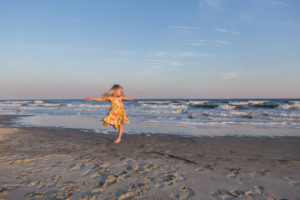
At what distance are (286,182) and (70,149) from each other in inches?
169

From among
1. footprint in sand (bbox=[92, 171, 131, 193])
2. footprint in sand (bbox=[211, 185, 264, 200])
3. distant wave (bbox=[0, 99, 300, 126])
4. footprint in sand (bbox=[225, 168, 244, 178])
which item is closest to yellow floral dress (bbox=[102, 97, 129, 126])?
footprint in sand (bbox=[92, 171, 131, 193])

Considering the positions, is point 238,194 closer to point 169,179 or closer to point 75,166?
point 169,179

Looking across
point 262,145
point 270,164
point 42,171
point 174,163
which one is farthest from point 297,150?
point 42,171

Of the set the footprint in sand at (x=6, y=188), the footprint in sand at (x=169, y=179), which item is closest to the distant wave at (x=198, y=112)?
the footprint in sand at (x=169, y=179)

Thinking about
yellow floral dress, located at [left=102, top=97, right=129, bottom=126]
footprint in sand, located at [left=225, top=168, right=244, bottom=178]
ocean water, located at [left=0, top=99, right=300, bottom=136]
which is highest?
yellow floral dress, located at [left=102, top=97, right=129, bottom=126]

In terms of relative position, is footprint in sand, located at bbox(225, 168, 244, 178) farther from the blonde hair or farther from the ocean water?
the ocean water

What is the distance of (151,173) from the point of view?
10.4 feet

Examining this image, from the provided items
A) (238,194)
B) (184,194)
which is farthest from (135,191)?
(238,194)

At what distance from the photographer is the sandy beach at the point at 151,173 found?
2492 millimetres

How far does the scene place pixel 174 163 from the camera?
3777 mm

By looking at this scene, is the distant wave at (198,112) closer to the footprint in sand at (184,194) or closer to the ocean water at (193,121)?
the ocean water at (193,121)

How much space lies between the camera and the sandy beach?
2492 mm

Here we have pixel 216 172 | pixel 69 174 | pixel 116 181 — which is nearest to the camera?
pixel 116 181

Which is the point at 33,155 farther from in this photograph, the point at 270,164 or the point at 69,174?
the point at 270,164
